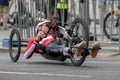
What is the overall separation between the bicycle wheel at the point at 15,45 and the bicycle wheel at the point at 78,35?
4.07 feet

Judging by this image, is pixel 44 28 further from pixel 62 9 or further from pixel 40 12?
pixel 40 12

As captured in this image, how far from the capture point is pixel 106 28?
571 inches

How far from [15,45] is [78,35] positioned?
1.80 metres

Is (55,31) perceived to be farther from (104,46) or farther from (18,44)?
(104,46)

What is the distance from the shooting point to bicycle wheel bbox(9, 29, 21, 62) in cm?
1092

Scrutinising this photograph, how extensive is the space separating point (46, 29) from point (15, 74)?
1900mm

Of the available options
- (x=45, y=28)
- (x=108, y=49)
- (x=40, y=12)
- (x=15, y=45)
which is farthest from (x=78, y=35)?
(x=40, y=12)

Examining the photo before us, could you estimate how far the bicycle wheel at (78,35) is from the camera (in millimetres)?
9752

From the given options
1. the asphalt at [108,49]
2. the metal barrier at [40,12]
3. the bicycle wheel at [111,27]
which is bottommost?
the asphalt at [108,49]

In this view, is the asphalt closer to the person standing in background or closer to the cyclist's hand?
the person standing in background

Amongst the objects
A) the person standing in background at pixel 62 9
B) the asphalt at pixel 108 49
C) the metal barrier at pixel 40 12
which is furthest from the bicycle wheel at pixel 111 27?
the person standing in background at pixel 62 9

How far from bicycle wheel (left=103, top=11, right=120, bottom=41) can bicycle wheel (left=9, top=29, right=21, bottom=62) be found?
10.2 feet

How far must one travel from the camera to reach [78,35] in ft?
32.9

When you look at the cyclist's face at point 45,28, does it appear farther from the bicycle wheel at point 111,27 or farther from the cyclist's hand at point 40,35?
the bicycle wheel at point 111,27
